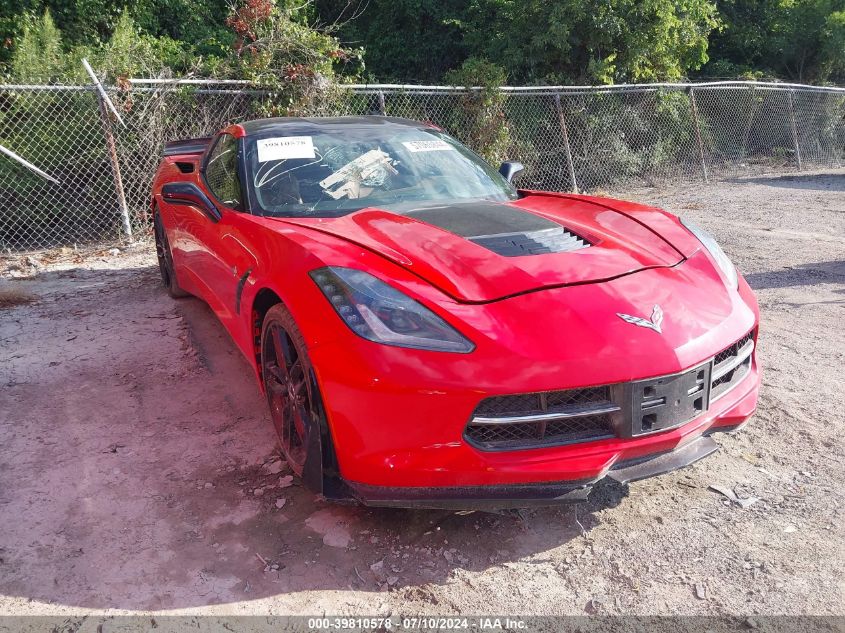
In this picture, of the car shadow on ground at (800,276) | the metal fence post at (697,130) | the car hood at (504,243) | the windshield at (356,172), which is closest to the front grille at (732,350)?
the car hood at (504,243)

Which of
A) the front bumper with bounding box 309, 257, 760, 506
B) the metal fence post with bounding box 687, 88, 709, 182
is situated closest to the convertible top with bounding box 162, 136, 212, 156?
the front bumper with bounding box 309, 257, 760, 506

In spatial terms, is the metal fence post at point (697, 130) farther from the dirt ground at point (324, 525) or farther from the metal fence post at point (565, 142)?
the dirt ground at point (324, 525)

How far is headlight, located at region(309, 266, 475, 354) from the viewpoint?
2285 mm

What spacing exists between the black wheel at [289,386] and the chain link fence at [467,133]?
18.1 feet

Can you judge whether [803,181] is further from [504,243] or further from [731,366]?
[504,243]

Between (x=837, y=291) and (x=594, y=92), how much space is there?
6.78 m

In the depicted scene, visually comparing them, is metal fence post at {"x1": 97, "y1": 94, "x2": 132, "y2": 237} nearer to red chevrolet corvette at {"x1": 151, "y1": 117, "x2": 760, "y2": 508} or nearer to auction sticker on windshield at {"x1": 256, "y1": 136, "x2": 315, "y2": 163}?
auction sticker on windshield at {"x1": 256, "y1": 136, "x2": 315, "y2": 163}

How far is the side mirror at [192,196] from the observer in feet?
12.3

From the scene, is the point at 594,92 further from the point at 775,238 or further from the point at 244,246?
the point at 244,246

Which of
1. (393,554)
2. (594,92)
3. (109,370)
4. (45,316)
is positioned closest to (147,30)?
(594,92)

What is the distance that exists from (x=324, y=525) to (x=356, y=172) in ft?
6.16

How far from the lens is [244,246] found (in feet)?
10.9

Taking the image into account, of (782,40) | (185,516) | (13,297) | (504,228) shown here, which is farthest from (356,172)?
(782,40)

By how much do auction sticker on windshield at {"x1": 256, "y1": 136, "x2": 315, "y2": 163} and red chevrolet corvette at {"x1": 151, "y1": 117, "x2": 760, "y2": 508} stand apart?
0.59m
